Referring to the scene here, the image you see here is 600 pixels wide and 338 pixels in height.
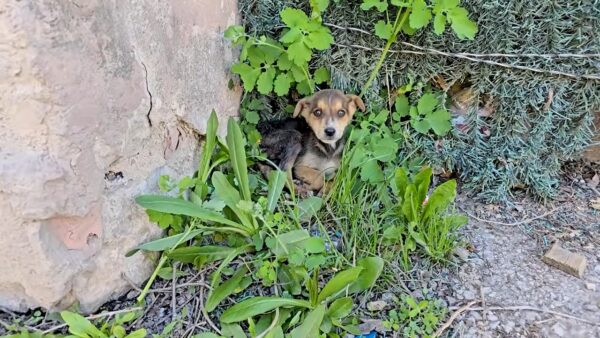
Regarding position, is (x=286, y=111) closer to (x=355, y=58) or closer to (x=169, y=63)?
(x=355, y=58)

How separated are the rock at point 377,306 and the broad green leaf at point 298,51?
4.82 ft

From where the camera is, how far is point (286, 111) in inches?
156

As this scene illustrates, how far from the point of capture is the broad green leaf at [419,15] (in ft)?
10.5

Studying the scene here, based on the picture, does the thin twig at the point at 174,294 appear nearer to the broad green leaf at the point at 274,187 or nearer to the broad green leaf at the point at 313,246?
the broad green leaf at the point at 274,187

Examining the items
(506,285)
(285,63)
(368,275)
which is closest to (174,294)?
(368,275)

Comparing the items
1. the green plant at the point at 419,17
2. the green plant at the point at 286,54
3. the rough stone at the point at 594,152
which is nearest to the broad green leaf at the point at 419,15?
the green plant at the point at 419,17

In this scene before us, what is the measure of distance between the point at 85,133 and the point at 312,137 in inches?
65.8

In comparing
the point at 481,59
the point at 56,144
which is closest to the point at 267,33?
the point at 481,59

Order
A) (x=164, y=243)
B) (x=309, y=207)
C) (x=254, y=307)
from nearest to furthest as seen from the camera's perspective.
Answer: (x=254, y=307), (x=164, y=243), (x=309, y=207)

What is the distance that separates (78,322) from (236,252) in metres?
0.82

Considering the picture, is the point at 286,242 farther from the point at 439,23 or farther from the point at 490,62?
the point at 490,62

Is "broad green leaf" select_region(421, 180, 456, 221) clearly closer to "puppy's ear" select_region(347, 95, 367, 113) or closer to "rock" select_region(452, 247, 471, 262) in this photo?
Answer: "rock" select_region(452, 247, 471, 262)

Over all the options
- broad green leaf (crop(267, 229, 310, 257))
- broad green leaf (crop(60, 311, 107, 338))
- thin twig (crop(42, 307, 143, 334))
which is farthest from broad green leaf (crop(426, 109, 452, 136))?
broad green leaf (crop(60, 311, 107, 338))

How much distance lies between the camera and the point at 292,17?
3270 millimetres
